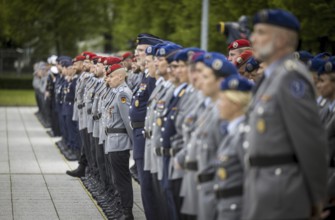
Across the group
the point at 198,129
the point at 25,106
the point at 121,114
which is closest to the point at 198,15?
the point at 25,106

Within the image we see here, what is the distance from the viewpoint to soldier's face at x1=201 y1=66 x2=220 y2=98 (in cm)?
754

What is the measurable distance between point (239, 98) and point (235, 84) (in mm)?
116

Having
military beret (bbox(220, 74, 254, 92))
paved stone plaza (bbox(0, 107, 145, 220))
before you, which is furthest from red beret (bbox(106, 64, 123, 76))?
military beret (bbox(220, 74, 254, 92))

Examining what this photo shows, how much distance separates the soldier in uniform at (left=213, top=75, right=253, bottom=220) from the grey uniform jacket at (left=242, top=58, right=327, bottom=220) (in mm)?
421

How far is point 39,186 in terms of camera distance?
1562 cm

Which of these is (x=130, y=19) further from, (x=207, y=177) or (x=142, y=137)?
(x=207, y=177)

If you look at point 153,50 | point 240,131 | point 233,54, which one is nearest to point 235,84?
point 240,131

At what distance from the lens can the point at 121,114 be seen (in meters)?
12.6

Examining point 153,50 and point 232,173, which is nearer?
point 232,173

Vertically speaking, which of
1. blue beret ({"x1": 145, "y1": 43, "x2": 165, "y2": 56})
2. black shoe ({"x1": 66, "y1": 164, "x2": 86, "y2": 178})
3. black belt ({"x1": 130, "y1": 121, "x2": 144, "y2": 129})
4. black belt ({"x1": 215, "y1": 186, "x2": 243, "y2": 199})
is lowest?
black shoe ({"x1": 66, "y1": 164, "x2": 86, "y2": 178})

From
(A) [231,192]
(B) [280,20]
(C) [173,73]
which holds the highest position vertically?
(B) [280,20]

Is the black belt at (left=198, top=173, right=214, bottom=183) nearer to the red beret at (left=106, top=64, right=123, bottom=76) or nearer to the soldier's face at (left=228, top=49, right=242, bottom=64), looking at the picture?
the soldier's face at (left=228, top=49, right=242, bottom=64)

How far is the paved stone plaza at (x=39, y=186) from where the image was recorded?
12953 millimetres

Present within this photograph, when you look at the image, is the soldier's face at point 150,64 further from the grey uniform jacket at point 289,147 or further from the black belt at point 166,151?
the grey uniform jacket at point 289,147
